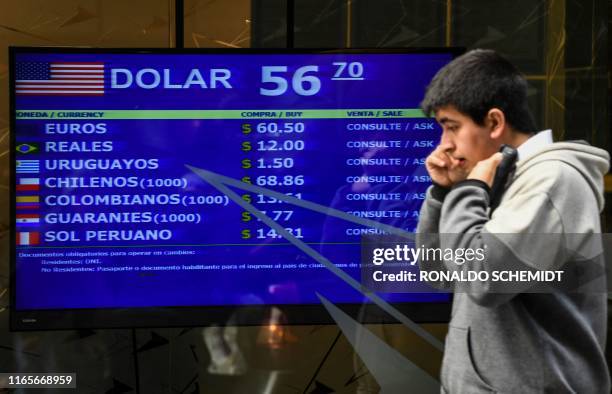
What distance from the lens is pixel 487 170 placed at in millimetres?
1844

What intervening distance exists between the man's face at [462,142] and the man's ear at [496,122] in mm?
11

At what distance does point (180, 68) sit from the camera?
8.73 ft

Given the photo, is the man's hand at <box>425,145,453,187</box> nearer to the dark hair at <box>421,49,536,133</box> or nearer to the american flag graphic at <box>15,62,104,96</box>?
the dark hair at <box>421,49,536,133</box>

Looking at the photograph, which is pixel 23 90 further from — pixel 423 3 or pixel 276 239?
pixel 423 3

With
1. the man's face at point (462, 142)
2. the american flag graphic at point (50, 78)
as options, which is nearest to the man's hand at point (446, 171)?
the man's face at point (462, 142)

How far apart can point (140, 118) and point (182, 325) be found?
747mm

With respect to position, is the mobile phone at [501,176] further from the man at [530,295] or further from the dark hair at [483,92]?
the dark hair at [483,92]

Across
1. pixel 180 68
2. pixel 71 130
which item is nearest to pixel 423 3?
pixel 180 68

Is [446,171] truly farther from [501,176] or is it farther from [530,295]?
[530,295]

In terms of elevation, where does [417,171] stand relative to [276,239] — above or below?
above

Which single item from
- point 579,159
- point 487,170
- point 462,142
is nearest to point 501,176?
point 487,170

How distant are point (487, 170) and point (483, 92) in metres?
0.32

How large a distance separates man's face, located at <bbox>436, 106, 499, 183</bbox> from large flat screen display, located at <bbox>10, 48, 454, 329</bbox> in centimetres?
56

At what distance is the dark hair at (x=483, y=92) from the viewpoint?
6.73ft
